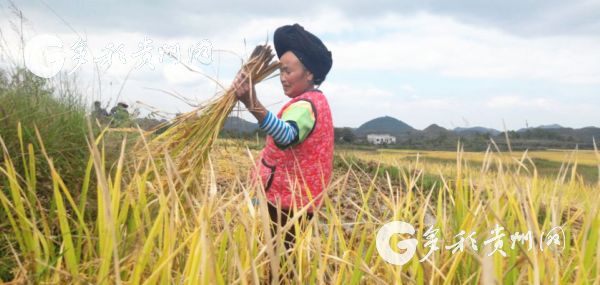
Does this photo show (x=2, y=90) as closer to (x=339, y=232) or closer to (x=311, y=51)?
(x=311, y=51)

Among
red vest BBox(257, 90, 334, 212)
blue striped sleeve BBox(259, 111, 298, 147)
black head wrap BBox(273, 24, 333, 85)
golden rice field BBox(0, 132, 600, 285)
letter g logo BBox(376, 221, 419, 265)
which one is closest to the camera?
golden rice field BBox(0, 132, 600, 285)

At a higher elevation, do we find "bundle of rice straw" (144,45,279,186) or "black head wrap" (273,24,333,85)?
"black head wrap" (273,24,333,85)

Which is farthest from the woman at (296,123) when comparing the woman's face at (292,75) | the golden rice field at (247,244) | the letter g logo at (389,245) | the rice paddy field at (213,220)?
the letter g logo at (389,245)

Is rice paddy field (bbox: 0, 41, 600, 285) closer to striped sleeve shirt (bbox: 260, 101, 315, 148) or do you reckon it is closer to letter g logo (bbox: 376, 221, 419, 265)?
letter g logo (bbox: 376, 221, 419, 265)

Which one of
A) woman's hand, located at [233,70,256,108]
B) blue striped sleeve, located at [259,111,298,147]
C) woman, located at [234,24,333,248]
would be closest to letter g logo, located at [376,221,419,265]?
woman, located at [234,24,333,248]

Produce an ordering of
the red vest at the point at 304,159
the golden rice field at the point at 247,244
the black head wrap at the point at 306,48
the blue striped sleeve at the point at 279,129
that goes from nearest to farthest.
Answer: the golden rice field at the point at 247,244 → the blue striped sleeve at the point at 279,129 → the red vest at the point at 304,159 → the black head wrap at the point at 306,48

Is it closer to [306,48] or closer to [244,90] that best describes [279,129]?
[244,90]

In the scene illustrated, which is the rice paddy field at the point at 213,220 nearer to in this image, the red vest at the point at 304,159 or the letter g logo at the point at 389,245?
the letter g logo at the point at 389,245

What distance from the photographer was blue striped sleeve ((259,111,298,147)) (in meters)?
1.92

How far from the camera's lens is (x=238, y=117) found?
2.05 m

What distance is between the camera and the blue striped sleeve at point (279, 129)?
6.30 ft

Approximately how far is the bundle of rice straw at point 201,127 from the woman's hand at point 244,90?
0.07ft

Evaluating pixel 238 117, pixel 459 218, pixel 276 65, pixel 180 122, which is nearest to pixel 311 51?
pixel 276 65

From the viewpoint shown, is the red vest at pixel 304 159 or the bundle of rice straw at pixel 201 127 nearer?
the bundle of rice straw at pixel 201 127
